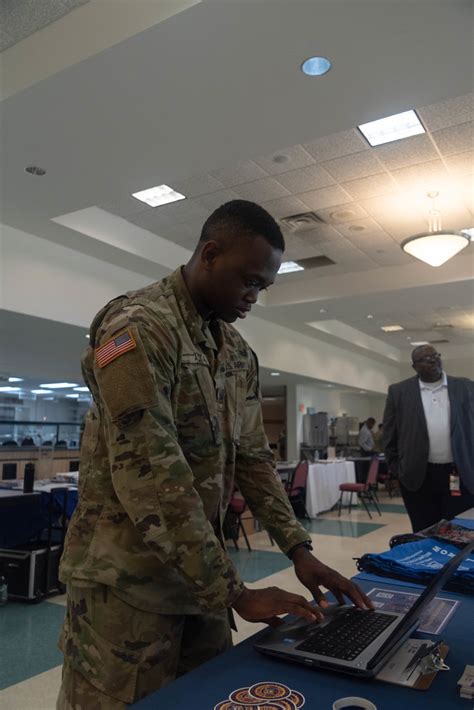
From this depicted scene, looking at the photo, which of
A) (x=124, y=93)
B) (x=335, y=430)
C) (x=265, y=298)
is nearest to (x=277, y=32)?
(x=124, y=93)

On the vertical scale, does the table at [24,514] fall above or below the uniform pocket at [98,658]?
below

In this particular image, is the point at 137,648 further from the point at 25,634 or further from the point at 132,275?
the point at 132,275

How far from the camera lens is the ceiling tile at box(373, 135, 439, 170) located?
4516mm

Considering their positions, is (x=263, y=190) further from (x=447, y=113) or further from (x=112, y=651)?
(x=112, y=651)

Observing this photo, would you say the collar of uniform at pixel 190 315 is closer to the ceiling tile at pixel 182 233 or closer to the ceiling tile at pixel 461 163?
the ceiling tile at pixel 461 163

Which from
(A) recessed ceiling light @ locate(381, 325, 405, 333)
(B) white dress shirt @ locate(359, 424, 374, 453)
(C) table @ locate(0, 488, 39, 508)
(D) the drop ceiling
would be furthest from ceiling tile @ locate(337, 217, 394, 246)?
(B) white dress shirt @ locate(359, 424, 374, 453)

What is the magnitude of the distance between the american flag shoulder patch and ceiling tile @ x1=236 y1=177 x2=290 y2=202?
4.59 metres

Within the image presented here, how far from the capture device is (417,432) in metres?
3.17

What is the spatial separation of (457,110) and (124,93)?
2434 mm

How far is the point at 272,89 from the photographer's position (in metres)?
3.16

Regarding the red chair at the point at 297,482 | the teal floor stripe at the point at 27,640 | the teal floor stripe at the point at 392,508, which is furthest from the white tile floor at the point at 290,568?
the red chair at the point at 297,482

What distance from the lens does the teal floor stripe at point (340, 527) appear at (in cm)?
694

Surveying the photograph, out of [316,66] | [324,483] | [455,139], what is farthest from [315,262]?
[316,66]

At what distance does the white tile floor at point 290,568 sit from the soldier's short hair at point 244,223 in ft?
7.78
